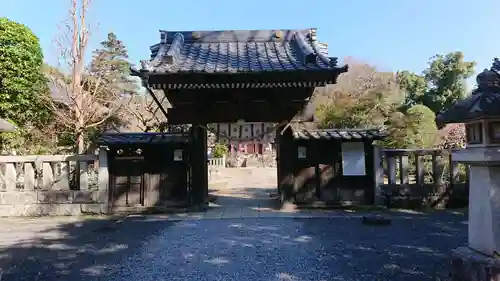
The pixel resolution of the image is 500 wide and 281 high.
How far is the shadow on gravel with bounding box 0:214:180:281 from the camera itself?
456 centimetres

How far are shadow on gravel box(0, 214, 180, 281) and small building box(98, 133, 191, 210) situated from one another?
43.3 inches

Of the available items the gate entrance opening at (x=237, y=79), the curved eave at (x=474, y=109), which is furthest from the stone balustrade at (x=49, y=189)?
the curved eave at (x=474, y=109)

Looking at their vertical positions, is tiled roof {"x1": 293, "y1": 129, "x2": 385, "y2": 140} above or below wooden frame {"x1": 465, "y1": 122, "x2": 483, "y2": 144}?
above

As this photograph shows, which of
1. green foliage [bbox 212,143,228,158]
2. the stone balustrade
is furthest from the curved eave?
green foliage [bbox 212,143,228,158]

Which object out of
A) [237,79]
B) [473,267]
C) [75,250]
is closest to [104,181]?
[75,250]

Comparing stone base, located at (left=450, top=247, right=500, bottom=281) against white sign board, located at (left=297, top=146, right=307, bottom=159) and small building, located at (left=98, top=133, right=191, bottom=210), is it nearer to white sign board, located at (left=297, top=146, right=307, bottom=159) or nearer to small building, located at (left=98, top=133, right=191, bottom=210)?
white sign board, located at (left=297, top=146, right=307, bottom=159)

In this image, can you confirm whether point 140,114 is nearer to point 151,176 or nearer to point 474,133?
point 151,176

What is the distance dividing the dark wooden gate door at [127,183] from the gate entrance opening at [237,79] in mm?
1427

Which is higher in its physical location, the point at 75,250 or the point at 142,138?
the point at 142,138

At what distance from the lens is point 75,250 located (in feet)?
18.5

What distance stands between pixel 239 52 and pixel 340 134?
352 cm

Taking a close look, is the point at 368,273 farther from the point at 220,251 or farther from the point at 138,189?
the point at 138,189

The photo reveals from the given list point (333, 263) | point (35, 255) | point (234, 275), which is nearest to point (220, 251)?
point (234, 275)

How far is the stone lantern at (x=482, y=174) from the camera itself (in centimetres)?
345
